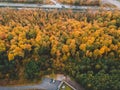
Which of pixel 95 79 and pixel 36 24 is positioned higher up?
pixel 36 24

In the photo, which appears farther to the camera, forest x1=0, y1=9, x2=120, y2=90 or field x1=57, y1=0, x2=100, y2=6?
field x1=57, y1=0, x2=100, y2=6

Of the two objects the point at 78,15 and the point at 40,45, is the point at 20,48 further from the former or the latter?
the point at 78,15

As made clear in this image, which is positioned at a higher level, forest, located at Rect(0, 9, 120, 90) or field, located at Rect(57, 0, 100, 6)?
field, located at Rect(57, 0, 100, 6)

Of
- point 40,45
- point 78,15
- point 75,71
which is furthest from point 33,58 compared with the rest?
point 78,15

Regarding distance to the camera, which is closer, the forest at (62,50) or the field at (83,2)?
the forest at (62,50)

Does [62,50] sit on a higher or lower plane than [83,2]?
lower

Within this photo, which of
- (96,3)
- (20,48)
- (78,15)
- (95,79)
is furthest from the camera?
(96,3)

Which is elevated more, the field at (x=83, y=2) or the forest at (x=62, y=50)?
the field at (x=83, y=2)

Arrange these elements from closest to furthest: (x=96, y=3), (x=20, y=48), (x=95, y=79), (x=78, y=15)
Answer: (x=95, y=79)
(x=20, y=48)
(x=78, y=15)
(x=96, y=3)
